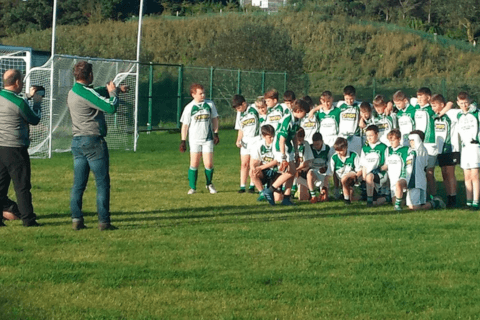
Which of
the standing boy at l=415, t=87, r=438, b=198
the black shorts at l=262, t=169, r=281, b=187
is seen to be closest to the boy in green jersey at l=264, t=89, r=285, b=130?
the black shorts at l=262, t=169, r=281, b=187

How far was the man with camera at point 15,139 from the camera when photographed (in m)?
11.4

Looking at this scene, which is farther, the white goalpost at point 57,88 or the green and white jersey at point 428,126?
the white goalpost at point 57,88

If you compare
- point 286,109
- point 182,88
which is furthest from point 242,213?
point 182,88

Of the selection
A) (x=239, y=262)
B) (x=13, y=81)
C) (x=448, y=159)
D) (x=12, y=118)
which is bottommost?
(x=239, y=262)

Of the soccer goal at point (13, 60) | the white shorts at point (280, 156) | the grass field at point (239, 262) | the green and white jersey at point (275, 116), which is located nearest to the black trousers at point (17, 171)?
the grass field at point (239, 262)

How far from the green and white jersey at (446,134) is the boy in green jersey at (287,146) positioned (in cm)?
220

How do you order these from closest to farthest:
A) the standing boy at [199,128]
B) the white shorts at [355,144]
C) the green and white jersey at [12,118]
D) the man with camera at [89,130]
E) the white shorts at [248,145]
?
1. the man with camera at [89,130]
2. the green and white jersey at [12,118]
3. the white shorts at [355,144]
4. the standing boy at [199,128]
5. the white shorts at [248,145]

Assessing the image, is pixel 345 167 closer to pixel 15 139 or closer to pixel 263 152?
pixel 263 152

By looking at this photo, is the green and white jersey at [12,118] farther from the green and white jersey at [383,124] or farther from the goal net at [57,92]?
the goal net at [57,92]

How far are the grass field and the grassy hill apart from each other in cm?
3997

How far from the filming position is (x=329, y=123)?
15.5m

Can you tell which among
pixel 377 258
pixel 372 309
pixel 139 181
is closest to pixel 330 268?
pixel 377 258

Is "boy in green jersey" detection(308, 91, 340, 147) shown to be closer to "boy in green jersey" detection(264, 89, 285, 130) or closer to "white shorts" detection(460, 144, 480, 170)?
"boy in green jersey" detection(264, 89, 285, 130)

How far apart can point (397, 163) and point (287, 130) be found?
5.91 feet
